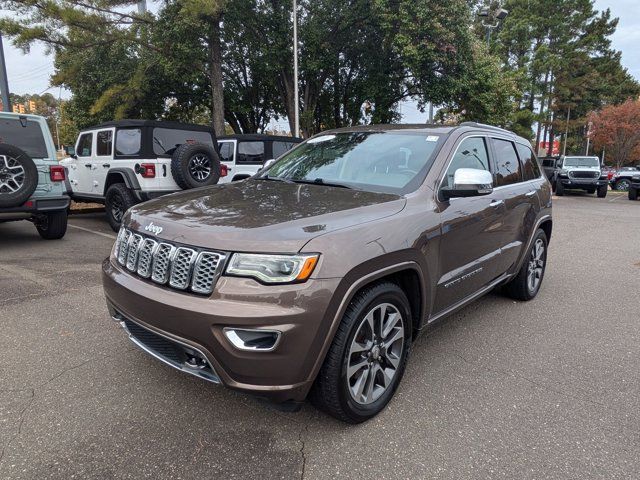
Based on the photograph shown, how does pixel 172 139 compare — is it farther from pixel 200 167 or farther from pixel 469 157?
pixel 469 157

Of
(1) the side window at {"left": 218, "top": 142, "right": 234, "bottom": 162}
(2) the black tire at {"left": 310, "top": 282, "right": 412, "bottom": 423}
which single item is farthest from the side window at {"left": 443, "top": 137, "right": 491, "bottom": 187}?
(1) the side window at {"left": 218, "top": 142, "right": 234, "bottom": 162}

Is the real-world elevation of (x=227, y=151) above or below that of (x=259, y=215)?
above

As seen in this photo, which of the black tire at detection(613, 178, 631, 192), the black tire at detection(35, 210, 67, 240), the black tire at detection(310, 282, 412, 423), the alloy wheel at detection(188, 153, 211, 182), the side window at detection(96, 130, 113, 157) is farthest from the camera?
the black tire at detection(613, 178, 631, 192)

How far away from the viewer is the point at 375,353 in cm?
259

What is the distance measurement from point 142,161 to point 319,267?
637 centimetres

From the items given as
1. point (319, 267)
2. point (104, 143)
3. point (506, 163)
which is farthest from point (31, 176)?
point (506, 163)

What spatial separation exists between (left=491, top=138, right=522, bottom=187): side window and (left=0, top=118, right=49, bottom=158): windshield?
20.3 feet

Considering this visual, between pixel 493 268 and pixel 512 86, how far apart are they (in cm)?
1868

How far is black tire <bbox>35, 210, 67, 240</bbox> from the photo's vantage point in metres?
6.91

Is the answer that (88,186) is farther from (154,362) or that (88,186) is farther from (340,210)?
(340,210)

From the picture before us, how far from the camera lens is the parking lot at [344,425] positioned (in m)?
2.24

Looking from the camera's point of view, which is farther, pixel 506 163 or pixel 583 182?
pixel 583 182

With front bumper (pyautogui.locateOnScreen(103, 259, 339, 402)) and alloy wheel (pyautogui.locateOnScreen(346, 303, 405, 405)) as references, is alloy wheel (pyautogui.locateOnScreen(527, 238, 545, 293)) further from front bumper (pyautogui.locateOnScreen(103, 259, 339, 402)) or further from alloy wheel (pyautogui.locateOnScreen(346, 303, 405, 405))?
front bumper (pyautogui.locateOnScreen(103, 259, 339, 402))

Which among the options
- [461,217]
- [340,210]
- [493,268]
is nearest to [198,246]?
[340,210]
